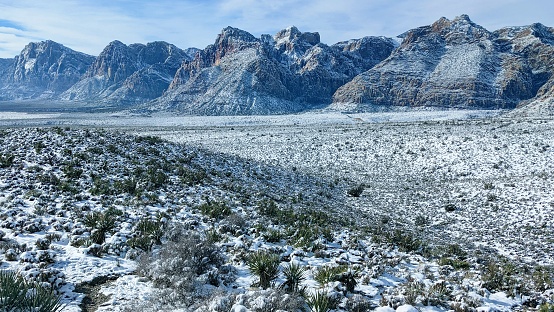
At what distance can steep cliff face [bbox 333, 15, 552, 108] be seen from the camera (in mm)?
120438

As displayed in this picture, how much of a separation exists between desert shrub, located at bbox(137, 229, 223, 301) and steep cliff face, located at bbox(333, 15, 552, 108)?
125 m

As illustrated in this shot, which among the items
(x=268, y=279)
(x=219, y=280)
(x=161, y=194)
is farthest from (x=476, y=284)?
(x=161, y=194)

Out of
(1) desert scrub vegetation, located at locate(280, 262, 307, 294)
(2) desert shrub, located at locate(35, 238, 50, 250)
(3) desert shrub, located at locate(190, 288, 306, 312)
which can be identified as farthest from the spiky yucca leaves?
(2) desert shrub, located at locate(35, 238, 50, 250)

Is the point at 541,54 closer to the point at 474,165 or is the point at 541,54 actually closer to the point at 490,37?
the point at 490,37

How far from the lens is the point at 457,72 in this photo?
431ft

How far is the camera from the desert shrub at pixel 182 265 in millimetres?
7861

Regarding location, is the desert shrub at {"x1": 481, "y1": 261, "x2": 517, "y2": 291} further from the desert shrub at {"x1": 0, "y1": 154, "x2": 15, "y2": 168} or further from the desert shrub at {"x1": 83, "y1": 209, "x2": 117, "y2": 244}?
the desert shrub at {"x1": 0, "y1": 154, "x2": 15, "y2": 168}

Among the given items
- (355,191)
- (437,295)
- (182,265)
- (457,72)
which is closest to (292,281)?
(182,265)

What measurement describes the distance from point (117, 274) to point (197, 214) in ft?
19.2

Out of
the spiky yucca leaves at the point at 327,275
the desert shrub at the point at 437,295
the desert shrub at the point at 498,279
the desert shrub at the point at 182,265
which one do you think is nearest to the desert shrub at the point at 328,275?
the spiky yucca leaves at the point at 327,275

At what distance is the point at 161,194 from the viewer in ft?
56.2

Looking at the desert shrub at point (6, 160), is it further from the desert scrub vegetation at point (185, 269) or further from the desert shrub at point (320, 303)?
the desert shrub at point (320, 303)

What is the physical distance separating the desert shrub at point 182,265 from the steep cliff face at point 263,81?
395 feet

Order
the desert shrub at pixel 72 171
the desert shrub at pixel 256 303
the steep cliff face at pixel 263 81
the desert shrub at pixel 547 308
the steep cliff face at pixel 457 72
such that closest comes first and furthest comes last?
the desert shrub at pixel 256 303 → the desert shrub at pixel 547 308 → the desert shrub at pixel 72 171 → the steep cliff face at pixel 457 72 → the steep cliff face at pixel 263 81
